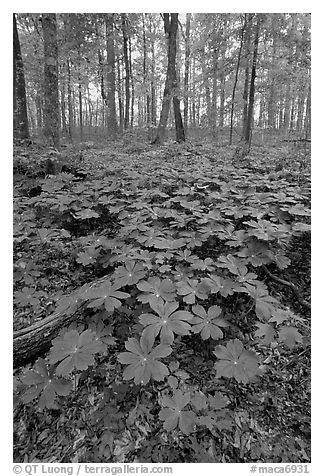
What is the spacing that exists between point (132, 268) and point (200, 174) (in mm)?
2693

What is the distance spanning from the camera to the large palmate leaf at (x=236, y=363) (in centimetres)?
159

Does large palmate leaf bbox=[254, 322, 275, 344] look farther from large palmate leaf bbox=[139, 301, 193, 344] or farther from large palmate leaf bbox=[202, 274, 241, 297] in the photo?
large palmate leaf bbox=[139, 301, 193, 344]

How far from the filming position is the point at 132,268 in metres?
2.17

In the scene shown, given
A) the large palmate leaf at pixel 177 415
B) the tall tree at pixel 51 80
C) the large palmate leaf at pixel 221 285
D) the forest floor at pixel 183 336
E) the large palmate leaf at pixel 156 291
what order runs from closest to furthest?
the large palmate leaf at pixel 177 415
the forest floor at pixel 183 336
the large palmate leaf at pixel 156 291
the large palmate leaf at pixel 221 285
the tall tree at pixel 51 80

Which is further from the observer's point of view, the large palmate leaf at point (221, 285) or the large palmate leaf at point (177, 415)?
the large palmate leaf at point (221, 285)

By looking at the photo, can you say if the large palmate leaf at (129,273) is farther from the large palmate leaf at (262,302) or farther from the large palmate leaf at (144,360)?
the large palmate leaf at (262,302)

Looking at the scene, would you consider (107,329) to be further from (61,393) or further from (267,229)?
(267,229)

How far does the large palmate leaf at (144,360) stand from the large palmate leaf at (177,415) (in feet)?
0.71

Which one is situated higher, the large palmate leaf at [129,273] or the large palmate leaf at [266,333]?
the large palmate leaf at [129,273]

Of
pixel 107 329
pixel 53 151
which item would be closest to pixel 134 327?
pixel 107 329

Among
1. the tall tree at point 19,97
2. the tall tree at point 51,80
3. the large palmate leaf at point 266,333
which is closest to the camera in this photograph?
the large palmate leaf at point 266,333

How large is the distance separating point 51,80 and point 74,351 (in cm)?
448

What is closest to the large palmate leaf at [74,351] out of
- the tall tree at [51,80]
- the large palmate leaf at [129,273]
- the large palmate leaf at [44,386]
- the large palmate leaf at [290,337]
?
the large palmate leaf at [44,386]
